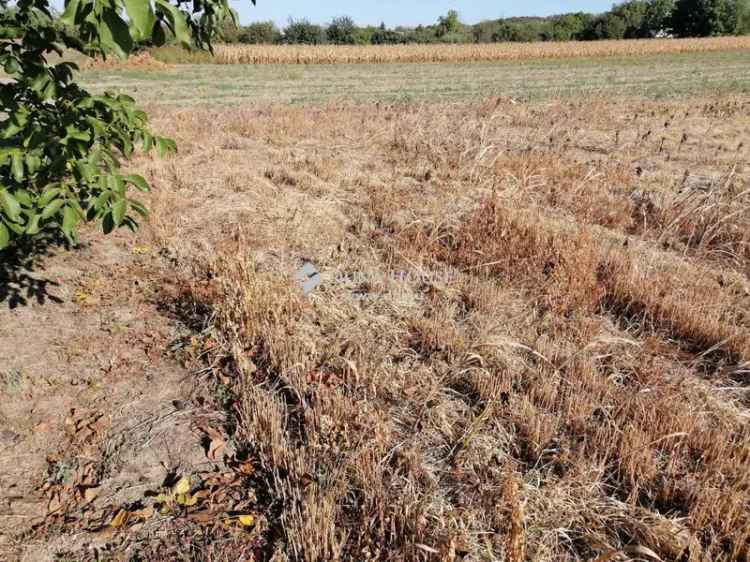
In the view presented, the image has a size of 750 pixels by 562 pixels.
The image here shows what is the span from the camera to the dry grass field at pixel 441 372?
2.05 meters

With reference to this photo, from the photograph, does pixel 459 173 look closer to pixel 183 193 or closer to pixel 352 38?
pixel 183 193

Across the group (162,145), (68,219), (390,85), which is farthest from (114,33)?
(390,85)

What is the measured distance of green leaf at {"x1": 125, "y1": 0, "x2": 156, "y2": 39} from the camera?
1.16 metres

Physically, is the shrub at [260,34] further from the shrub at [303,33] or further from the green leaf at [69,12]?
the green leaf at [69,12]

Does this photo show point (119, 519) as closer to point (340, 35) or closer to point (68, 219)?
point (68, 219)

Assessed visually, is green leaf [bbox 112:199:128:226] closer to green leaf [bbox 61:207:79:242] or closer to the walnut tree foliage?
the walnut tree foliage

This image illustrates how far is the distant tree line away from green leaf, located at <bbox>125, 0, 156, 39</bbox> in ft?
208

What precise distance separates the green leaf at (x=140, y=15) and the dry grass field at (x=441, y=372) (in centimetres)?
174

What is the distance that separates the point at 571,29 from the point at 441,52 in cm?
3968

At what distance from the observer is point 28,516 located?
2.13m

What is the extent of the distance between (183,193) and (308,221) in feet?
6.08

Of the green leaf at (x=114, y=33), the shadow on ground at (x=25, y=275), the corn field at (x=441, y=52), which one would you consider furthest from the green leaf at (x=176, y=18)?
the corn field at (x=441, y=52)

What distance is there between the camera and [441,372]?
10.1ft

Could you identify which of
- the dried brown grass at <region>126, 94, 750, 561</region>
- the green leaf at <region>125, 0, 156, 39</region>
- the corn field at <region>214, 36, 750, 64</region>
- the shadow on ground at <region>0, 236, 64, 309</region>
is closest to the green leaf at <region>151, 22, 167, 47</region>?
the green leaf at <region>125, 0, 156, 39</region>
